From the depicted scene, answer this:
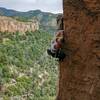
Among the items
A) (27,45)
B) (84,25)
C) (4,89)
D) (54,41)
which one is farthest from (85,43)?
(27,45)

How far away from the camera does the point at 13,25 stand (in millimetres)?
134625

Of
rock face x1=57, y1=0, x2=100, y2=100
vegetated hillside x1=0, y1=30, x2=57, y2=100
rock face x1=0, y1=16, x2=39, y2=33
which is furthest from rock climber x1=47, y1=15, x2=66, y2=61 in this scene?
rock face x1=0, y1=16, x2=39, y2=33

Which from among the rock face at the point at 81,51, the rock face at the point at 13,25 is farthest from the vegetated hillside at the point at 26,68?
the rock face at the point at 81,51

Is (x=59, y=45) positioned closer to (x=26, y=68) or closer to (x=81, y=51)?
(x=81, y=51)

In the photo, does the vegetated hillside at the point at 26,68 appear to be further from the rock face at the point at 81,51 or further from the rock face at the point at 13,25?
the rock face at the point at 81,51

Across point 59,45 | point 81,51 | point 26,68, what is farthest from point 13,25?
point 81,51

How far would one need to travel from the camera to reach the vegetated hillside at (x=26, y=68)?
87.1 metres

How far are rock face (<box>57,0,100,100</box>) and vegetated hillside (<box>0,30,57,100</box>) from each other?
7157cm

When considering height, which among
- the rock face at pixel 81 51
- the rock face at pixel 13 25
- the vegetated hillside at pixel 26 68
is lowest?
the vegetated hillside at pixel 26 68

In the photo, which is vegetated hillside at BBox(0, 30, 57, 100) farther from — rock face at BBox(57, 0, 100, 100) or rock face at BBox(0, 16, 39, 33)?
rock face at BBox(57, 0, 100, 100)

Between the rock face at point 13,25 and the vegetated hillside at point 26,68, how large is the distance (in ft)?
6.61

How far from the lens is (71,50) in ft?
20.7

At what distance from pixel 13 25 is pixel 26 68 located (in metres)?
28.8

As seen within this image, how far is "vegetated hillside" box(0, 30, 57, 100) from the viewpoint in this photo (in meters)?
87.1
